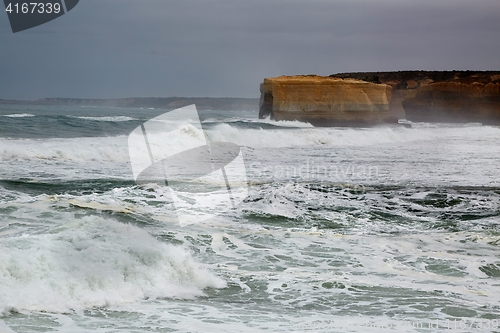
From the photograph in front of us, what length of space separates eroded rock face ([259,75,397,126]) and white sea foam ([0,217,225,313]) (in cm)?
4700

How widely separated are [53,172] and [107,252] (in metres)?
9.99

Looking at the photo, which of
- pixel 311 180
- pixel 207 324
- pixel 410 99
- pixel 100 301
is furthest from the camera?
pixel 410 99

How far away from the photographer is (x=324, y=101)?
2175 inches

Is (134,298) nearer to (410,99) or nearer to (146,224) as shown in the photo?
(146,224)

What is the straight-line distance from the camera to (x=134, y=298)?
6.14 meters

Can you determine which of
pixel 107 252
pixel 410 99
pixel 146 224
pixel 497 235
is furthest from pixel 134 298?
pixel 410 99

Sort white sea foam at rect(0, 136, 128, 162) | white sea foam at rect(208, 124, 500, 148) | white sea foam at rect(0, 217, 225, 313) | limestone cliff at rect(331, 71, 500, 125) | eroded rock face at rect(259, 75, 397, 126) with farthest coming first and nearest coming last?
limestone cliff at rect(331, 71, 500, 125)
eroded rock face at rect(259, 75, 397, 126)
white sea foam at rect(208, 124, 500, 148)
white sea foam at rect(0, 136, 128, 162)
white sea foam at rect(0, 217, 225, 313)

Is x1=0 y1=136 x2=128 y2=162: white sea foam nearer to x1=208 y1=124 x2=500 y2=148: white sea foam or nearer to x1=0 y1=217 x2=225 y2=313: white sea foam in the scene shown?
x1=208 y1=124 x2=500 y2=148: white sea foam

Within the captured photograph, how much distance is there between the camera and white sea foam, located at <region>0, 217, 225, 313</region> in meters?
5.77

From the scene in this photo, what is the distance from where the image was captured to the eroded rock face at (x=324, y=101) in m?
54.1
